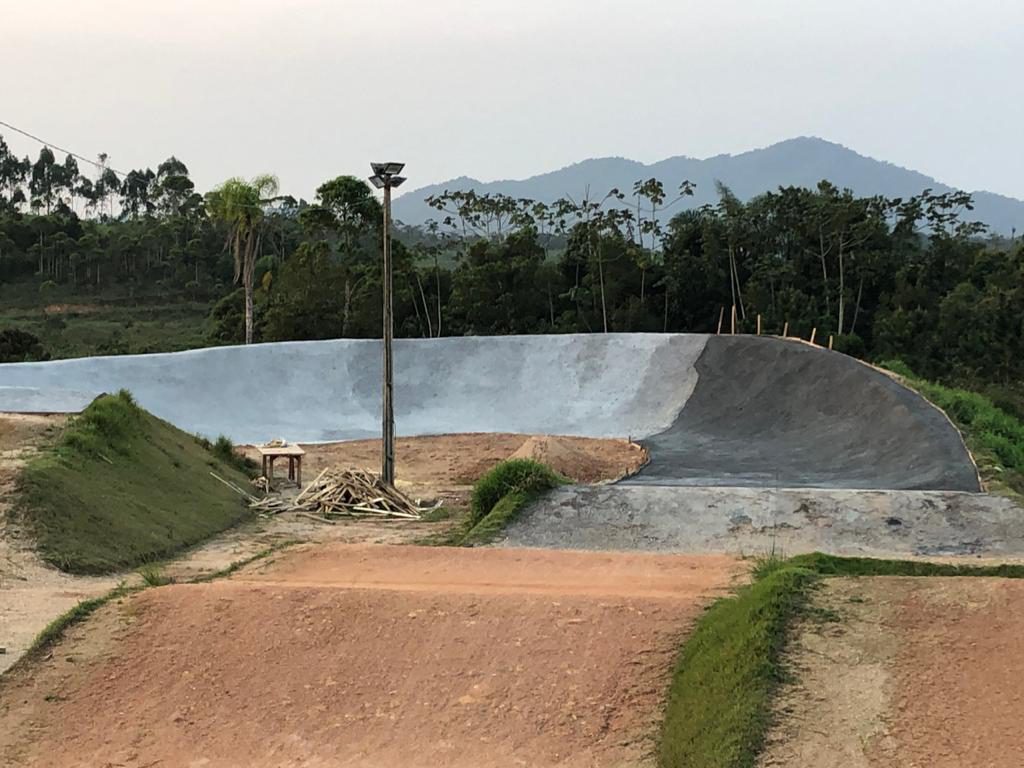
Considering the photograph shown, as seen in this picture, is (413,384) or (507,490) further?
(413,384)

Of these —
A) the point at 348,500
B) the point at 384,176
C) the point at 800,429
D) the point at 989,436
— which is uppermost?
the point at 384,176

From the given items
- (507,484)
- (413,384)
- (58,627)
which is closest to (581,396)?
(413,384)

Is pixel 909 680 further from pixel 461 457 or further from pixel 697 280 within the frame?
pixel 697 280

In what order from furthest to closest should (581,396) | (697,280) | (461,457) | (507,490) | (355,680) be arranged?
(697,280) < (581,396) < (461,457) < (507,490) < (355,680)

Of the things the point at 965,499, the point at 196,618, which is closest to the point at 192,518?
the point at 196,618

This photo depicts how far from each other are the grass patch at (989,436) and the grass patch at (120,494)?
9304 mm

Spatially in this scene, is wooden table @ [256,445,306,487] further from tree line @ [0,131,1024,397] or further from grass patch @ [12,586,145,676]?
tree line @ [0,131,1024,397]

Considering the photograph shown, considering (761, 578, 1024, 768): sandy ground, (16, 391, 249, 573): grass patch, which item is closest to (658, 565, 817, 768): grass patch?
(761, 578, 1024, 768): sandy ground

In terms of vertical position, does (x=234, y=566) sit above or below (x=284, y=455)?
below

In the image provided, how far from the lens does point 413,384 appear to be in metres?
24.0

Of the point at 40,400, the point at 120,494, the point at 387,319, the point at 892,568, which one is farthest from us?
the point at 40,400

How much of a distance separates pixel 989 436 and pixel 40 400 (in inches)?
593

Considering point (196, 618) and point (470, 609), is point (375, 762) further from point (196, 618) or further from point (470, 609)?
point (196, 618)

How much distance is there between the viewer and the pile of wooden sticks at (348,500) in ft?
42.6
